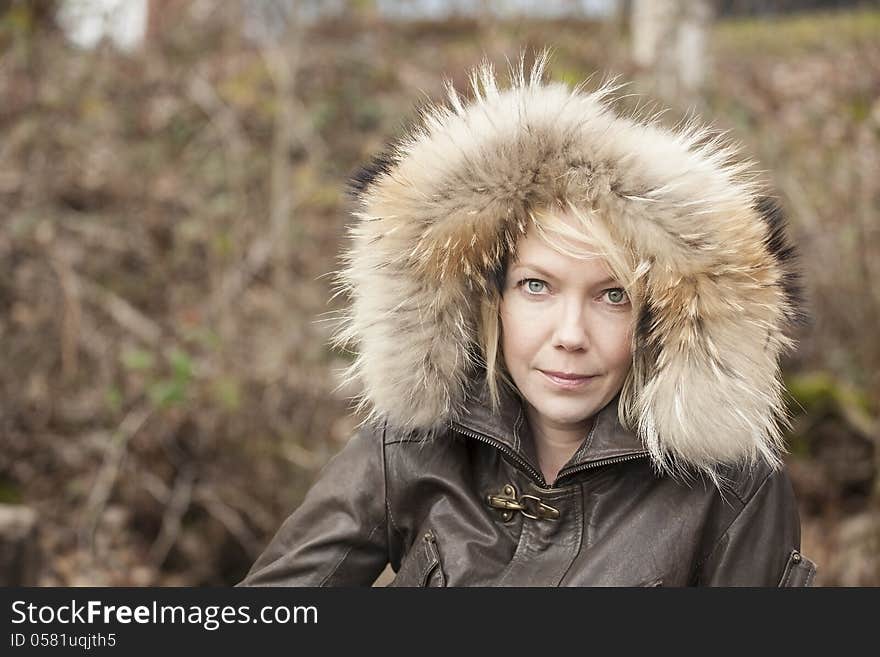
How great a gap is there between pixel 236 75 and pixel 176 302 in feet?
5.46

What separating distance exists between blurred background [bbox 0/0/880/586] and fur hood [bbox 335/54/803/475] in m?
1.83

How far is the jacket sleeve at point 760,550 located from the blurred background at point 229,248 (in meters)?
2.01

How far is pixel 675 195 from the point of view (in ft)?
6.03

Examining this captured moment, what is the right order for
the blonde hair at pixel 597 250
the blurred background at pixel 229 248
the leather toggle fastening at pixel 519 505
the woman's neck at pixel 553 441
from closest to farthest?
the blonde hair at pixel 597 250
the leather toggle fastening at pixel 519 505
the woman's neck at pixel 553 441
the blurred background at pixel 229 248

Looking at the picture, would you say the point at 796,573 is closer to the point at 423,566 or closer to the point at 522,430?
the point at 522,430

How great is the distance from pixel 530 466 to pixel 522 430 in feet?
0.29

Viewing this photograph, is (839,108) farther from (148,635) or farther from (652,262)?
(148,635)

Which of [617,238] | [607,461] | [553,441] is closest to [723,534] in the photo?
[607,461]

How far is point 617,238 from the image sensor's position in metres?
1.84

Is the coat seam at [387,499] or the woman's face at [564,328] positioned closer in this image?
the woman's face at [564,328]

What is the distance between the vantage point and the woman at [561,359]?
72.8 inches

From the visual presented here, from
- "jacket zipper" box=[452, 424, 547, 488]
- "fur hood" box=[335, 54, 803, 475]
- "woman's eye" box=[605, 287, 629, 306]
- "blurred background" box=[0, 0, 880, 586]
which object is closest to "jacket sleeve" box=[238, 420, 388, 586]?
"fur hood" box=[335, 54, 803, 475]

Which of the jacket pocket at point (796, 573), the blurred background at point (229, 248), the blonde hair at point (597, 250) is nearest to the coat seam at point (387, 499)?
the blonde hair at point (597, 250)

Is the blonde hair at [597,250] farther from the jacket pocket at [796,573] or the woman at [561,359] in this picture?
the jacket pocket at [796,573]
